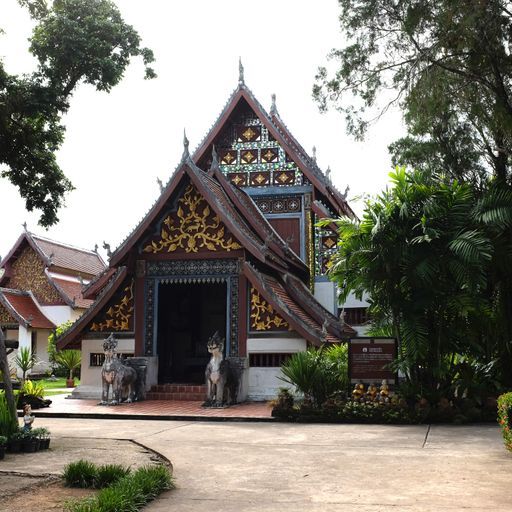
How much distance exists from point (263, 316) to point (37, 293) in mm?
21249

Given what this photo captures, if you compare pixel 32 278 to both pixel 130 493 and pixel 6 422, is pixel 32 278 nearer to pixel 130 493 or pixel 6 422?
pixel 6 422

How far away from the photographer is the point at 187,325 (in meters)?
18.5

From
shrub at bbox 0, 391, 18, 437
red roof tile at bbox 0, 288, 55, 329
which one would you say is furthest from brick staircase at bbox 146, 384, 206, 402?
red roof tile at bbox 0, 288, 55, 329

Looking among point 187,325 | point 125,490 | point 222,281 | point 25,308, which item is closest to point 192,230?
point 222,281

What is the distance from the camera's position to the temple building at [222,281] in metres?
14.6

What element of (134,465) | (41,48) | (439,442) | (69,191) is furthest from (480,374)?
(41,48)

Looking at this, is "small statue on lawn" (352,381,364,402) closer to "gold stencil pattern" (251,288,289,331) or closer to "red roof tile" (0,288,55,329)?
"gold stencil pattern" (251,288,289,331)

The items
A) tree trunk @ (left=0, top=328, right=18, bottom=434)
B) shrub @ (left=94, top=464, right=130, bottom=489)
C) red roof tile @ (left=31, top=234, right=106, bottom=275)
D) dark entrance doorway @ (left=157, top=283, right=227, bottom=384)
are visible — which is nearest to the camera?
shrub @ (left=94, top=464, right=130, bottom=489)

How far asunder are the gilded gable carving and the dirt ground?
2504cm

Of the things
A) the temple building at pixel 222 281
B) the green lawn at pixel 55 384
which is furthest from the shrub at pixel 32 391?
the green lawn at pixel 55 384

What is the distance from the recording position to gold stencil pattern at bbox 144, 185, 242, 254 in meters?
15.2

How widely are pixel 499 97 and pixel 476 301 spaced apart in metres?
3.19

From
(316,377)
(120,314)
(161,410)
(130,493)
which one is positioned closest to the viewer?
(130,493)

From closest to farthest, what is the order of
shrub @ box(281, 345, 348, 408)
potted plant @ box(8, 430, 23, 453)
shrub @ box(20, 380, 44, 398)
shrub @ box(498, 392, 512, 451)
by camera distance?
shrub @ box(498, 392, 512, 451), potted plant @ box(8, 430, 23, 453), shrub @ box(281, 345, 348, 408), shrub @ box(20, 380, 44, 398)
